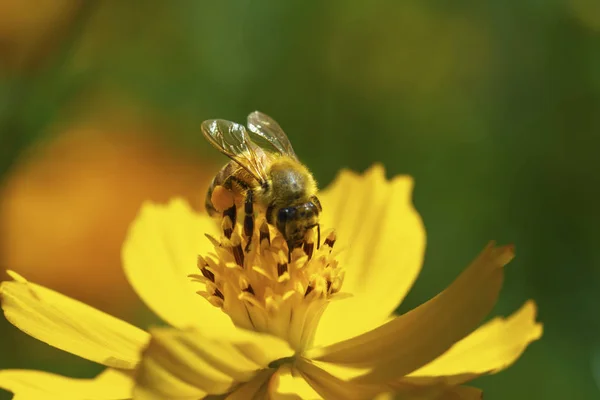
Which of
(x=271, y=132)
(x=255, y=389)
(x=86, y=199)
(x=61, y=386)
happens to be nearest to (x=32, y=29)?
(x=86, y=199)

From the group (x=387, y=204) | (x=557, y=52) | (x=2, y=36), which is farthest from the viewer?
(x=557, y=52)

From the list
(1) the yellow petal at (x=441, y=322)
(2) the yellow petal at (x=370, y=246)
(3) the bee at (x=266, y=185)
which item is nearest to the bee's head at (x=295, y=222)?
(3) the bee at (x=266, y=185)

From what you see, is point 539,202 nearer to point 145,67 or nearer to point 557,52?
point 557,52

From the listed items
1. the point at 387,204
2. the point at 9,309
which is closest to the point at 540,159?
the point at 387,204

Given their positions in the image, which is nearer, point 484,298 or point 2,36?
point 484,298

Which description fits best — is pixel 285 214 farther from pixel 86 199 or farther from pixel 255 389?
pixel 86 199

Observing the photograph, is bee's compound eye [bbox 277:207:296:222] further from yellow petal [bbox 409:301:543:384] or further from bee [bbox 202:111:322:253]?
yellow petal [bbox 409:301:543:384]

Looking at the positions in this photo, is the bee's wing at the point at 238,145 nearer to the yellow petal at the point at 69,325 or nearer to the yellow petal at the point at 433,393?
the yellow petal at the point at 69,325
